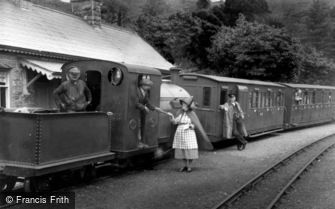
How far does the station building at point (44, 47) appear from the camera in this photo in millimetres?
13177

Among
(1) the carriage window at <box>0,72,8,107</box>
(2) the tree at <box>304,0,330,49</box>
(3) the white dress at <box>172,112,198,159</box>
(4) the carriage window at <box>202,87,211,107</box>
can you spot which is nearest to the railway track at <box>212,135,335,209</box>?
(3) the white dress at <box>172,112,198,159</box>

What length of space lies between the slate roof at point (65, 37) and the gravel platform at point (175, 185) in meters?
6.92

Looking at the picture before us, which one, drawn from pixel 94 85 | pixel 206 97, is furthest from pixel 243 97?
pixel 94 85

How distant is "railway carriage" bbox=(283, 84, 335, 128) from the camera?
19922 millimetres

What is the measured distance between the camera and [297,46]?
91.1 ft

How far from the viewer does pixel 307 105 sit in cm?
2222

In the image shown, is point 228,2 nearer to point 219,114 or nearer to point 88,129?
point 219,114

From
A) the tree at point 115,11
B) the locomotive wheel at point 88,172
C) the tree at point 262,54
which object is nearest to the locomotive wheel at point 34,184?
the locomotive wheel at point 88,172

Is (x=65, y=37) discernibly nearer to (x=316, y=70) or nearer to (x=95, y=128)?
(x=95, y=128)

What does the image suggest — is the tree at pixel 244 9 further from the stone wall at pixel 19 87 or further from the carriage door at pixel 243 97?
the stone wall at pixel 19 87

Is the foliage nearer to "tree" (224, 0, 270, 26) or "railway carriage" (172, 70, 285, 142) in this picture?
"tree" (224, 0, 270, 26)

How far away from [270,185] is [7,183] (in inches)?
201

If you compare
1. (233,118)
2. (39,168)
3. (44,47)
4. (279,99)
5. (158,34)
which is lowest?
(39,168)

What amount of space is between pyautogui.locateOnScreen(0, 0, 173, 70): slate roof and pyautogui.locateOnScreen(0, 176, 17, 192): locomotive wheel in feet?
22.8
